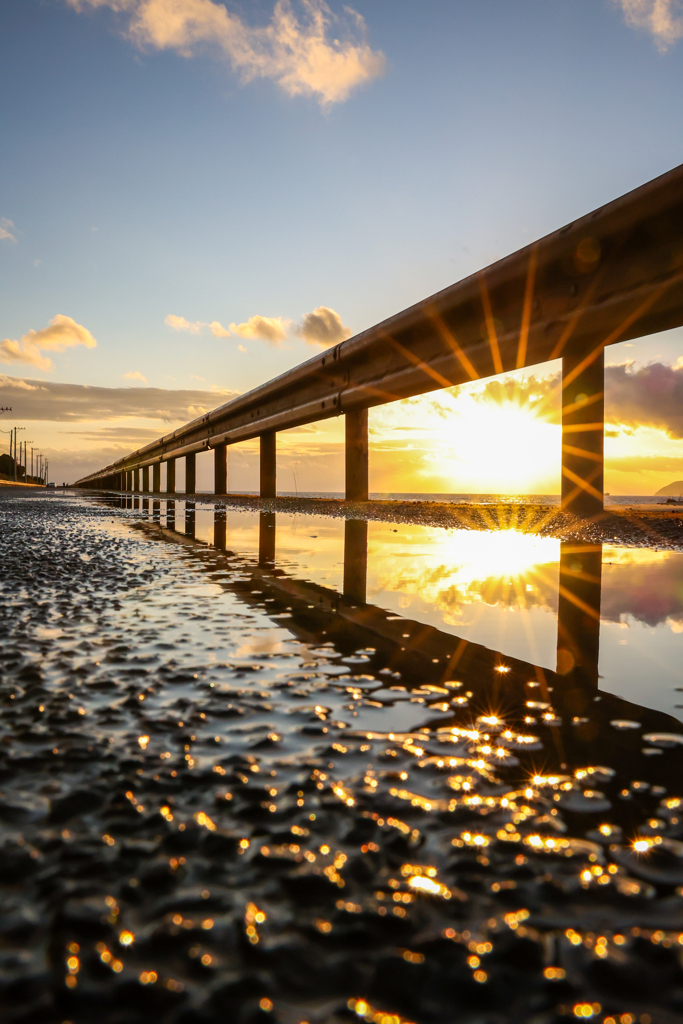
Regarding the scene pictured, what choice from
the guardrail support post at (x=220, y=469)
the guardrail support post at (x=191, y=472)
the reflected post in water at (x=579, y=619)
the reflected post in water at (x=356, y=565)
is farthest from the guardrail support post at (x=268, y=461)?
the reflected post in water at (x=579, y=619)

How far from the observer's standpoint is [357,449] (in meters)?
17.2

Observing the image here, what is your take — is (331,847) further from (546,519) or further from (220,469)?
(220,469)

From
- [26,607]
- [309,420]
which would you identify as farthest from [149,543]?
[309,420]

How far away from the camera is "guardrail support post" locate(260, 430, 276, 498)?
24203 millimetres

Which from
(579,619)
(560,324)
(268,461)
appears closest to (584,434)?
(560,324)

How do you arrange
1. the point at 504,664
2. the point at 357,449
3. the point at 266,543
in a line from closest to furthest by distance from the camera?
the point at 504,664 < the point at 266,543 < the point at 357,449

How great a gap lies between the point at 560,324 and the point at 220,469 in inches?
914

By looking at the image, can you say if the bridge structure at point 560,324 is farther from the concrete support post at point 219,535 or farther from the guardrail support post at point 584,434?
the concrete support post at point 219,535

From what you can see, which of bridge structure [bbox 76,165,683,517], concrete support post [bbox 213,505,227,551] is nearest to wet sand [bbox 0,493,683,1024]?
→ concrete support post [bbox 213,505,227,551]

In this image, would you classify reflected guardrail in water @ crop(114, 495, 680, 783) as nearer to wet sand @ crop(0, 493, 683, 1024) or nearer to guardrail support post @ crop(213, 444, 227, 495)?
wet sand @ crop(0, 493, 683, 1024)

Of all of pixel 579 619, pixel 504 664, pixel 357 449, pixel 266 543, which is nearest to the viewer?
pixel 504 664

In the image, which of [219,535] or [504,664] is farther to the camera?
[219,535]

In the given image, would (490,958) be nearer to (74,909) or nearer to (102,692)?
(74,909)

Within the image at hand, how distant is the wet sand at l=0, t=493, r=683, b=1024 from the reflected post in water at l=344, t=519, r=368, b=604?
195 cm
